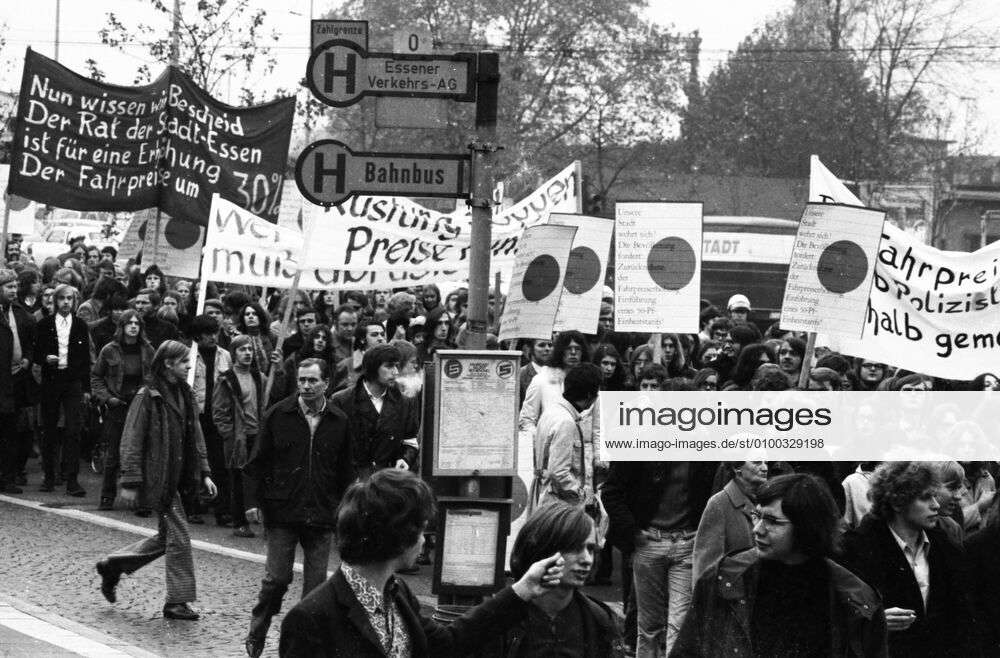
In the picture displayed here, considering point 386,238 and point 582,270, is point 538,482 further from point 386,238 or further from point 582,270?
point 386,238

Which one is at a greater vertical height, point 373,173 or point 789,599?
point 373,173

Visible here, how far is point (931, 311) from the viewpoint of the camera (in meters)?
Result: 10.6

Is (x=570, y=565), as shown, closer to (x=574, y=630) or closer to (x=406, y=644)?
(x=574, y=630)

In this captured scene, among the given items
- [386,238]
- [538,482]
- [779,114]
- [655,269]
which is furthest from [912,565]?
[779,114]

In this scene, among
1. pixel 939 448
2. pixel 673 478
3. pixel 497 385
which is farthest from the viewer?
pixel 673 478

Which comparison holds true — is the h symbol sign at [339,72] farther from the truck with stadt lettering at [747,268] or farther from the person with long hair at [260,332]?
the truck with stadt lettering at [747,268]

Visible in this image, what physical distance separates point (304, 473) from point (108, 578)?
1.59 m

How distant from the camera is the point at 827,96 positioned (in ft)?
→ 173

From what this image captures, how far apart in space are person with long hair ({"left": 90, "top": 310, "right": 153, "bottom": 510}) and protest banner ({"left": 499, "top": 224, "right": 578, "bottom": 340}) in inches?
154

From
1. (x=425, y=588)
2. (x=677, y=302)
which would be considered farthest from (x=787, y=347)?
(x=425, y=588)

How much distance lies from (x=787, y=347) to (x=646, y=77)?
129 feet

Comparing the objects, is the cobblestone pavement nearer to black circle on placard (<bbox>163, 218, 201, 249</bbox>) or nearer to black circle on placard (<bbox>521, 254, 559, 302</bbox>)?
black circle on placard (<bbox>521, 254, 559, 302</bbox>)

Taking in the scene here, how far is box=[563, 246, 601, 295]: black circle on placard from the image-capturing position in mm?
12750

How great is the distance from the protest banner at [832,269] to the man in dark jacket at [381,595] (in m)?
5.74
